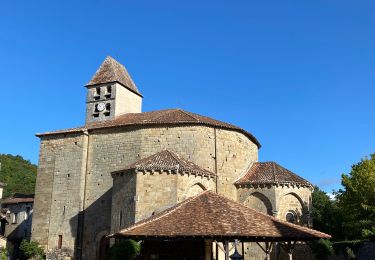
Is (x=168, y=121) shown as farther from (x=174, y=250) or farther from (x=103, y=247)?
(x=174, y=250)

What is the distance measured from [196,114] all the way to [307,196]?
362 inches

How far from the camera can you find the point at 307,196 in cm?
2591

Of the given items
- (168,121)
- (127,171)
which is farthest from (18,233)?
(168,121)

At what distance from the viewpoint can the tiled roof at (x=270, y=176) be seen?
83.7 feet

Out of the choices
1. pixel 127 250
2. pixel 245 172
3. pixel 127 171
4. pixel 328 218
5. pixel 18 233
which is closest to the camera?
pixel 127 250

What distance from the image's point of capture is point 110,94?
3338 cm

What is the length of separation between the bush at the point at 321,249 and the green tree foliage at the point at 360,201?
4.04 meters

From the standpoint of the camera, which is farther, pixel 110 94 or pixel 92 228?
pixel 110 94

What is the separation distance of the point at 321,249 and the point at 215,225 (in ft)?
44.8

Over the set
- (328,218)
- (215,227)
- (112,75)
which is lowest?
(215,227)

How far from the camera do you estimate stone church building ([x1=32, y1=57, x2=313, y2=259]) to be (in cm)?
2522

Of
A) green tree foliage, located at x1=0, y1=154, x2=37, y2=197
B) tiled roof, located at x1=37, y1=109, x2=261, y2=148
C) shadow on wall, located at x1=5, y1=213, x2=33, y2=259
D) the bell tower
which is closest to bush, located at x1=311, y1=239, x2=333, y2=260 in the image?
tiled roof, located at x1=37, y1=109, x2=261, y2=148

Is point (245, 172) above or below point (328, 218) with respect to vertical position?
above

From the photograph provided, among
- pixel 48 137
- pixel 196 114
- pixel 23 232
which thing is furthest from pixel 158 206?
pixel 23 232
